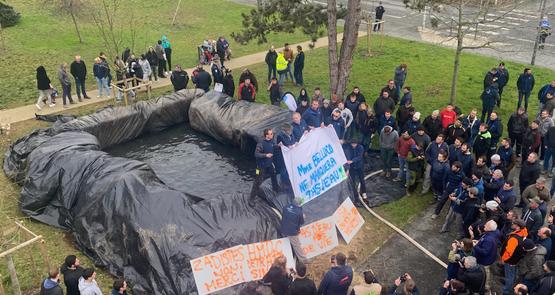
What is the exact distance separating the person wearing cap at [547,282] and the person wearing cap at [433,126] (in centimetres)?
532

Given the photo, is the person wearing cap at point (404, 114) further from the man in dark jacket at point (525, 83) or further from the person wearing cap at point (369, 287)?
the person wearing cap at point (369, 287)

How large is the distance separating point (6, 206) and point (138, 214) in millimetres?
3911

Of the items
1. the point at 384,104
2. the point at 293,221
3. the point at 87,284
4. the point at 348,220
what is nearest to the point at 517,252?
the point at 348,220

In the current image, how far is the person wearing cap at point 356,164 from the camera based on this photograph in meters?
10.7

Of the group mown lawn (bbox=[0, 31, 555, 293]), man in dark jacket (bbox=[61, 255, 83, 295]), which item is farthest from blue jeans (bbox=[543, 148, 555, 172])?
man in dark jacket (bbox=[61, 255, 83, 295])

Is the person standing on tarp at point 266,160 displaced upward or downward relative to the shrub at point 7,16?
downward

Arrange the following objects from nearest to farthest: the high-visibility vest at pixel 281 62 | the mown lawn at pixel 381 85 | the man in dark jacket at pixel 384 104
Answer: the mown lawn at pixel 381 85
the man in dark jacket at pixel 384 104
the high-visibility vest at pixel 281 62

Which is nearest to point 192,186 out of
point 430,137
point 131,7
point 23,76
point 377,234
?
point 377,234

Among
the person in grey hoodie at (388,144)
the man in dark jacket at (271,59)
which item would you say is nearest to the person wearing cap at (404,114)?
the person in grey hoodie at (388,144)

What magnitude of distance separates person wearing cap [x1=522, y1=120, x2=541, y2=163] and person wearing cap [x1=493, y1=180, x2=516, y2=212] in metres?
2.85

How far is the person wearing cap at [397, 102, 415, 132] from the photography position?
507 inches

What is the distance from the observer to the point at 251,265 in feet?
27.9

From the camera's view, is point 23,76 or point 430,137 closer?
point 430,137

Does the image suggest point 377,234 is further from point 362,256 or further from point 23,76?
point 23,76
